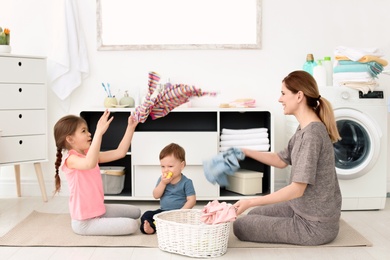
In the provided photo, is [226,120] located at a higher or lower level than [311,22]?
lower

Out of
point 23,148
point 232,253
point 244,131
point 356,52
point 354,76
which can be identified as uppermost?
point 356,52

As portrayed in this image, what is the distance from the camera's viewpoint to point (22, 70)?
404 cm

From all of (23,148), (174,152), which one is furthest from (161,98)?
(23,148)

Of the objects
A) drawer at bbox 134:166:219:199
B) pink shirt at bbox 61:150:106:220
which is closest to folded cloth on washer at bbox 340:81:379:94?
drawer at bbox 134:166:219:199

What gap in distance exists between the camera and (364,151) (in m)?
3.95

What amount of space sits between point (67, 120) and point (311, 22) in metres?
2.07

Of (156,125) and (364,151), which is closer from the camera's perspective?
(364,151)

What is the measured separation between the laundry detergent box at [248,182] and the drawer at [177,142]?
27 centimetres

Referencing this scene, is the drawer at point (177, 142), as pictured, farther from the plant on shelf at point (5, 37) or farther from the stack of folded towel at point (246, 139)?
the plant on shelf at point (5, 37)

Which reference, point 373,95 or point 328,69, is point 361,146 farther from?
point 328,69

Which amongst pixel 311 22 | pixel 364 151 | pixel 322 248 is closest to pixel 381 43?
pixel 311 22

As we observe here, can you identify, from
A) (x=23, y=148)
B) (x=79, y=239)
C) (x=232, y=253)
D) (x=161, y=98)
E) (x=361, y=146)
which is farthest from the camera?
(x=23, y=148)

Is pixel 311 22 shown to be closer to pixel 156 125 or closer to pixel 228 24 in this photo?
pixel 228 24

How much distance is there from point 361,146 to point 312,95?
1.14m
